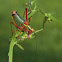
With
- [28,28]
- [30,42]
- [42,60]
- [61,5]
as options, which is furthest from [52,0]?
[28,28]

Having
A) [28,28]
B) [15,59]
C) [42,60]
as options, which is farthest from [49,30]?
[28,28]

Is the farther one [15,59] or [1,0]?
[1,0]

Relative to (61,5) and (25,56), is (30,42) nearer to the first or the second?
(25,56)

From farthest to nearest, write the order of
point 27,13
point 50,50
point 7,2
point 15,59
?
point 7,2, point 50,50, point 15,59, point 27,13

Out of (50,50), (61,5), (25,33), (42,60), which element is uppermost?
(61,5)

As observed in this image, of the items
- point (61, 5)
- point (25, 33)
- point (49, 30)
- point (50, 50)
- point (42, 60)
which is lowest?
point (25, 33)

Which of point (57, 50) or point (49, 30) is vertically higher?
point (49, 30)

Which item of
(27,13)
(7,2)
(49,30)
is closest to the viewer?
(27,13)

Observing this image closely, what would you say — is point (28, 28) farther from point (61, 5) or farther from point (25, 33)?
point (61, 5)

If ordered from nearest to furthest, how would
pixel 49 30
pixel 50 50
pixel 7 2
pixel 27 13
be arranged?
pixel 27 13 < pixel 50 50 < pixel 49 30 < pixel 7 2
